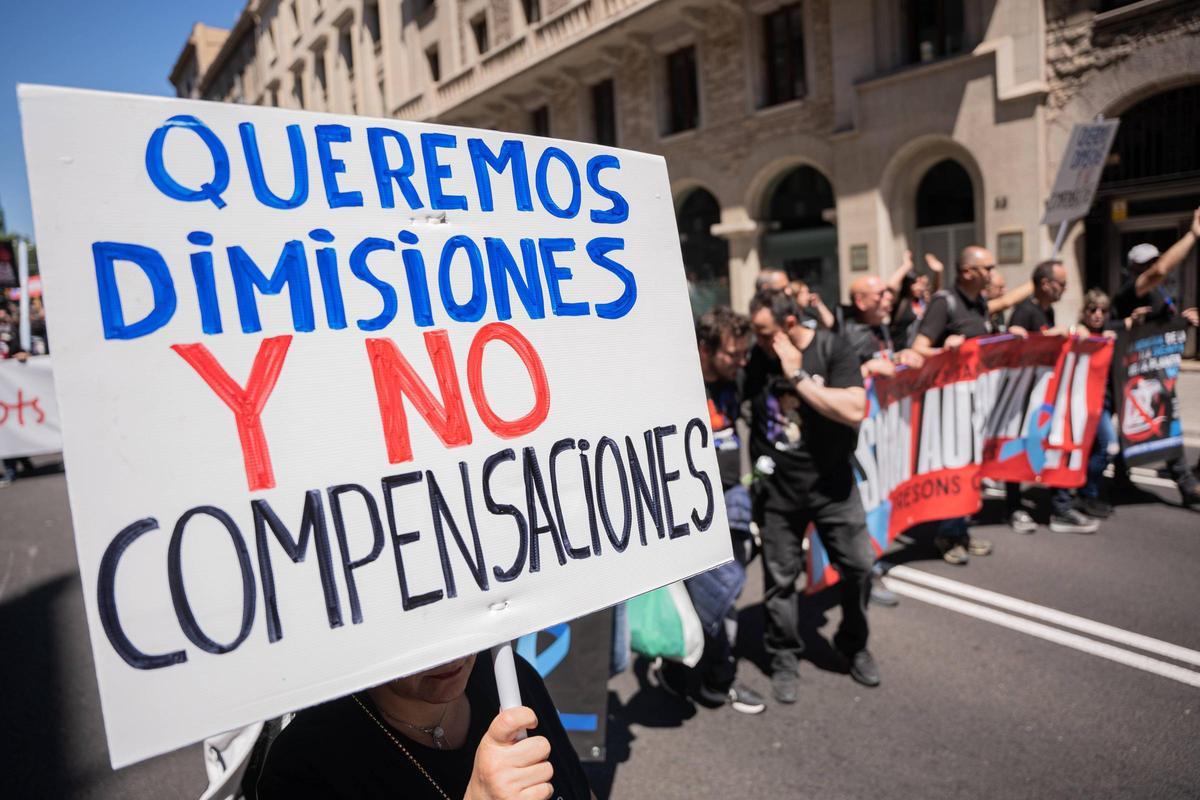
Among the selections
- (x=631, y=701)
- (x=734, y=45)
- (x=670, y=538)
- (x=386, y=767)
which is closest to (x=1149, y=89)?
(x=734, y=45)

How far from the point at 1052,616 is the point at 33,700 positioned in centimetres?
554

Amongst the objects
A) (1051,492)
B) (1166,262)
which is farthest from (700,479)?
(1166,262)

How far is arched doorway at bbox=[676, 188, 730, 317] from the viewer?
665 inches

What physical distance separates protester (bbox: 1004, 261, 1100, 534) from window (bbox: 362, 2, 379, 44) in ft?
91.3

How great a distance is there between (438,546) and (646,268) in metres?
0.80

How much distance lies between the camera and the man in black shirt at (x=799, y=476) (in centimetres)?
328

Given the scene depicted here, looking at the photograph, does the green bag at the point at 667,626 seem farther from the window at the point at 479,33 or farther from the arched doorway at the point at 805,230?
the window at the point at 479,33

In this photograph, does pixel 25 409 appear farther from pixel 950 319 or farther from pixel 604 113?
pixel 604 113

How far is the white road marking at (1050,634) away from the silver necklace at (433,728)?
3.45m

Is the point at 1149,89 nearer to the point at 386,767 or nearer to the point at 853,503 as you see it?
the point at 853,503

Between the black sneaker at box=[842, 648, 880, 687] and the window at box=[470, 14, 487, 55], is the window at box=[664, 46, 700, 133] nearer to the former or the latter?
the window at box=[470, 14, 487, 55]

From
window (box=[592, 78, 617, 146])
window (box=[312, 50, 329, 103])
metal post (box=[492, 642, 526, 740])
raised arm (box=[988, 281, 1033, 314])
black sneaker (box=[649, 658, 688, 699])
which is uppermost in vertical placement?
window (box=[312, 50, 329, 103])

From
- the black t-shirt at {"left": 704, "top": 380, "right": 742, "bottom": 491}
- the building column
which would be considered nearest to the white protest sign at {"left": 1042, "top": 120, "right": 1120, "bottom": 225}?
the black t-shirt at {"left": 704, "top": 380, "right": 742, "bottom": 491}

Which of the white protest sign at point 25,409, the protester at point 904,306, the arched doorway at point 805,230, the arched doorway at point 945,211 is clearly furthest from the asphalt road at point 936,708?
Answer: the arched doorway at point 805,230
